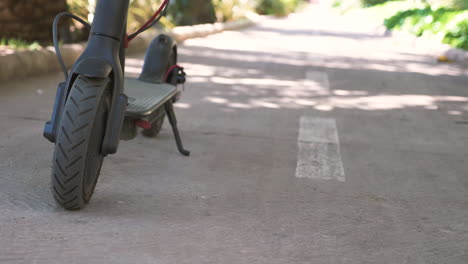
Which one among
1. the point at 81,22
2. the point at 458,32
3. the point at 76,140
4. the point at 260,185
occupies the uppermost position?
the point at 81,22

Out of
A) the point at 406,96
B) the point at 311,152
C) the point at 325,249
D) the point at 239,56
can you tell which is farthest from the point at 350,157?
the point at 239,56

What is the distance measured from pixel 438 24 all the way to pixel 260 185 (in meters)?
14.4

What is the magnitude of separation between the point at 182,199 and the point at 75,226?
682 millimetres

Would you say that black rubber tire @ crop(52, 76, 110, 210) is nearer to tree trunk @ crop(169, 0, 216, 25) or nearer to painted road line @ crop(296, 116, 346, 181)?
painted road line @ crop(296, 116, 346, 181)

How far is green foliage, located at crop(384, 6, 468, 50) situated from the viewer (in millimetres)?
14406

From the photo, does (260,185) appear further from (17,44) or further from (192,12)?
(192,12)

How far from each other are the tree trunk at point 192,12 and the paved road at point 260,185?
10.6 meters

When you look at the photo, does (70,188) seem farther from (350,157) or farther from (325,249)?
(350,157)

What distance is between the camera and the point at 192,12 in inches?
741

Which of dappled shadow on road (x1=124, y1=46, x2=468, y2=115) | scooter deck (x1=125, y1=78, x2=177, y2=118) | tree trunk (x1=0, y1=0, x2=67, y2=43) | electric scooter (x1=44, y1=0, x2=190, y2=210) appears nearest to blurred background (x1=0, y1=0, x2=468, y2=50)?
tree trunk (x1=0, y1=0, x2=67, y2=43)

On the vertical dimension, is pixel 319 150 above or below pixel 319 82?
above

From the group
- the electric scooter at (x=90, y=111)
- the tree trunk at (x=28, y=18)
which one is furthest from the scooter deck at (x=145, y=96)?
the tree trunk at (x=28, y=18)

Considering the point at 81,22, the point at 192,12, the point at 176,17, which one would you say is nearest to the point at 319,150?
the point at 81,22

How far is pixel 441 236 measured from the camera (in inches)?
124
